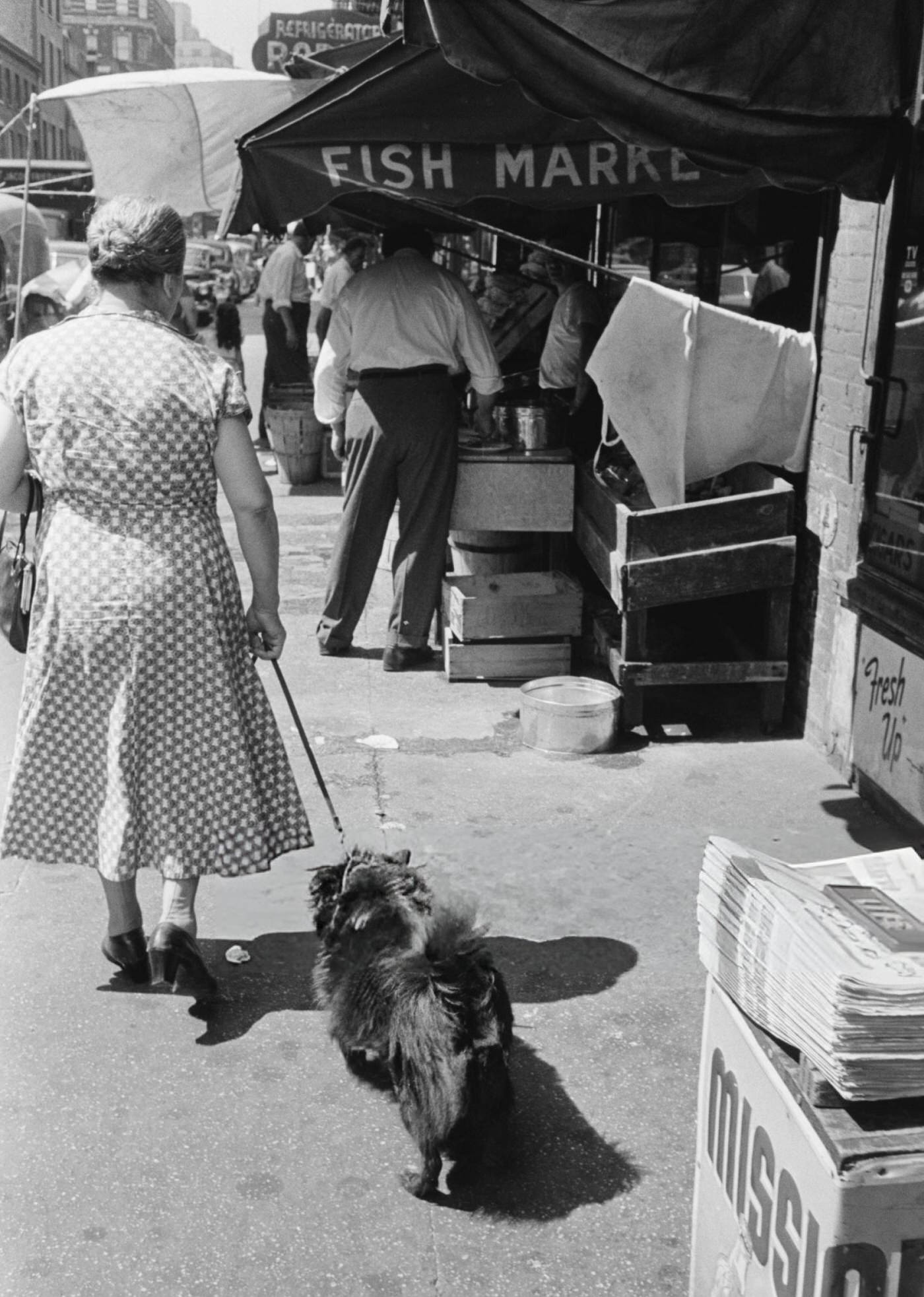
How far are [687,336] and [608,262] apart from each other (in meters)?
4.00

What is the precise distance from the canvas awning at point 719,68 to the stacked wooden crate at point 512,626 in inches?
125

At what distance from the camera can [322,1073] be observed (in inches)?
143

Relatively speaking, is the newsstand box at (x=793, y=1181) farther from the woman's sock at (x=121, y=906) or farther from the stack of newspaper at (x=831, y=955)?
the woman's sock at (x=121, y=906)

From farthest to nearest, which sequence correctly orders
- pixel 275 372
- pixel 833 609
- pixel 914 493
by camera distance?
pixel 275 372 < pixel 833 609 < pixel 914 493

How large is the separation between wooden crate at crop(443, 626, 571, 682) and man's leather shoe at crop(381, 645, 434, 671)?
0.28m

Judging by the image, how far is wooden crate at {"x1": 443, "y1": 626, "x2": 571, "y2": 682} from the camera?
700cm

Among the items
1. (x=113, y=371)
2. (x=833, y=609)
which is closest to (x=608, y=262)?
(x=833, y=609)

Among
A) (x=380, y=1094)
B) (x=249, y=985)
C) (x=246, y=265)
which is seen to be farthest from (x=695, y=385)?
(x=246, y=265)

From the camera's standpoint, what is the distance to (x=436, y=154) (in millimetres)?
5434

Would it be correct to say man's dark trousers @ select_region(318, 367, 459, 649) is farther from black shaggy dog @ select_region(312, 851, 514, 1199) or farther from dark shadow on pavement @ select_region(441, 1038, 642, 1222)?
dark shadow on pavement @ select_region(441, 1038, 642, 1222)

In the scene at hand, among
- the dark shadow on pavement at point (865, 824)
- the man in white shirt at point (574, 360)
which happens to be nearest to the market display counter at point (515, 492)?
the man in white shirt at point (574, 360)

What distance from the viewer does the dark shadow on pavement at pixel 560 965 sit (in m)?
4.04

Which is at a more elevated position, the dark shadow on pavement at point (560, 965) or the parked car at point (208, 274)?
the parked car at point (208, 274)

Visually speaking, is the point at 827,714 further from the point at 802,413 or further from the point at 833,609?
the point at 802,413
